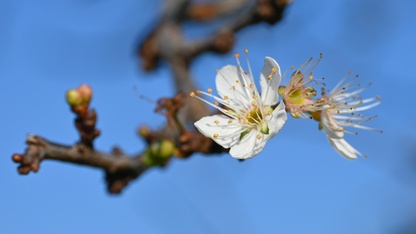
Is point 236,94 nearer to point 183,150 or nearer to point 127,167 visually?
point 183,150

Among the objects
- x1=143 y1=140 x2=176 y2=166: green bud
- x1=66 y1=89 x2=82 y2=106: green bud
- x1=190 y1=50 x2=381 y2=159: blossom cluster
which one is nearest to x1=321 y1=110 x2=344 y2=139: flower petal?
x1=190 y1=50 x2=381 y2=159: blossom cluster

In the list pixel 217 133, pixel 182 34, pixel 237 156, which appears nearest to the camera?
pixel 237 156

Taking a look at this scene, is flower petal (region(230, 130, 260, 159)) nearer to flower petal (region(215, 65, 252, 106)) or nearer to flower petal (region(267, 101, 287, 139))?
flower petal (region(267, 101, 287, 139))

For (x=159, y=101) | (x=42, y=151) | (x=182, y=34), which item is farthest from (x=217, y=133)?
(x=182, y=34)

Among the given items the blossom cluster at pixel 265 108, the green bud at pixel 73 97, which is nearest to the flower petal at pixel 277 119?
the blossom cluster at pixel 265 108

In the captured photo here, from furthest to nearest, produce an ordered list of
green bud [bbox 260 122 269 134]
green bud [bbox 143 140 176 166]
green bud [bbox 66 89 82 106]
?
green bud [bbox 143 140 176 166], green bud [bbox 66 89 82 106], green bud [bbox 260 122 269 134]

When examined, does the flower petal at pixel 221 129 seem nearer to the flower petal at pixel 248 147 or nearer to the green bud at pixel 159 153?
the flower petal at pixel 248 147
